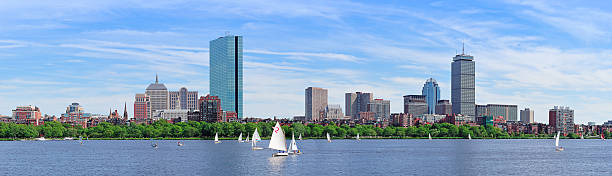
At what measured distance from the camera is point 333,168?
122 metres

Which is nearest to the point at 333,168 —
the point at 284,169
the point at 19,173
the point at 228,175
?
the point at 284,169

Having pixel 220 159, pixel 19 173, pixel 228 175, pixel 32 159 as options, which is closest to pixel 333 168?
pixel 228 175

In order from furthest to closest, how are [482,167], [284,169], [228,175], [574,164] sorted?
[574,164]
[482,167]
[284,169]
[228,175]

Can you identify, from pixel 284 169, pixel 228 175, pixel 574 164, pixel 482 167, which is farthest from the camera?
pixel 574 164

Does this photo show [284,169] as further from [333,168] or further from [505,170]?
[505,170]

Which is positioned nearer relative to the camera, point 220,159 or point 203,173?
point 203,173

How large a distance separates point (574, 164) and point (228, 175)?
66824 mm

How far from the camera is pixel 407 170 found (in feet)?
393

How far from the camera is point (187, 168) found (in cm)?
12219

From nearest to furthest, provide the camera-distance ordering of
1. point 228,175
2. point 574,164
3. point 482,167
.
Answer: point 228,175, point 482,167, point 574,164

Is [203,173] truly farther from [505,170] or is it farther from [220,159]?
[505,170]

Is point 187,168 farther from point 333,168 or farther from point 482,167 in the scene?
point 482,167

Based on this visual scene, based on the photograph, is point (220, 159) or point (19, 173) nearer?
point (19, 173)

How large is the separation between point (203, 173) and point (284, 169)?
12.7m
